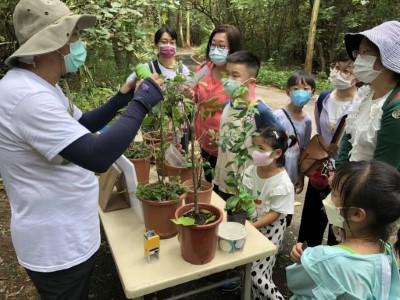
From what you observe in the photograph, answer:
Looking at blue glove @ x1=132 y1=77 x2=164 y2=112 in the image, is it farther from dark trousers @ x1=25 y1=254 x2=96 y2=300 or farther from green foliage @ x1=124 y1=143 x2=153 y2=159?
green foliage @ x1=124 y1=143 x2=153 y2=159

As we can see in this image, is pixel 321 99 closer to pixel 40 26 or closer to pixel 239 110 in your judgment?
pixel 239 110

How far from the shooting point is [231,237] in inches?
59.7

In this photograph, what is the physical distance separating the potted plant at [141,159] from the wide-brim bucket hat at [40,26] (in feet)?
3.03

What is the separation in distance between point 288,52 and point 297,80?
1002 cm

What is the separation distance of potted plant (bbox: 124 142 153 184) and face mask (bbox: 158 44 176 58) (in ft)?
4.20

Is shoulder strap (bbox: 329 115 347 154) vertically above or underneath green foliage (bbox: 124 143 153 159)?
underneath

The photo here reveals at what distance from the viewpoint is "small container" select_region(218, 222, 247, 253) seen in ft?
4.87

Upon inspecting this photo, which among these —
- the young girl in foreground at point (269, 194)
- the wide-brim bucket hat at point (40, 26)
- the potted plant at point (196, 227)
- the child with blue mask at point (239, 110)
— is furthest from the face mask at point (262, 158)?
the wide-brim bucket hat at point (40, 26)

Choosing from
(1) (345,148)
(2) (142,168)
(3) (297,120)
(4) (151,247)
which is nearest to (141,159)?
(2) (142,168)

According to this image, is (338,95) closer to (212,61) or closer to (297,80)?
(297,80)

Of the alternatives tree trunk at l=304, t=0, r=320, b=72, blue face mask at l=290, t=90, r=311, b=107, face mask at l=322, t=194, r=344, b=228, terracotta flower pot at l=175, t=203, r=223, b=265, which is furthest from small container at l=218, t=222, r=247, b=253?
tree trunk at l=304, t=0, r=320, b=72

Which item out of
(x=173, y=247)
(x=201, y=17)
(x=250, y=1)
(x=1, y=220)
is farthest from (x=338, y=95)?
(x=201, y=17)

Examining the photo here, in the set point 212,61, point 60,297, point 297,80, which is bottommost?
point 60,297

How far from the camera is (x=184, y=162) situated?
1861 mm
